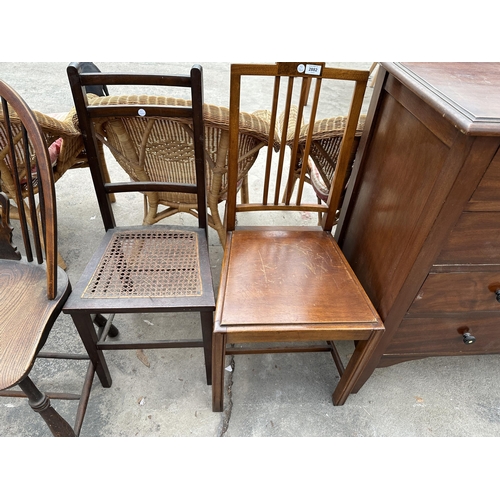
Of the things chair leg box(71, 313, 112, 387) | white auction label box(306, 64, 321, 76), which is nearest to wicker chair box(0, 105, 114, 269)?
chair leg box(71, 313, 112, 387)

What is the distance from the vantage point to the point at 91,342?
1326mm

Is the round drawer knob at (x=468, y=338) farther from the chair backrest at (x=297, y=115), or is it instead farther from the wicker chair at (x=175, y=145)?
the wicker chair at (x=175, y=145)

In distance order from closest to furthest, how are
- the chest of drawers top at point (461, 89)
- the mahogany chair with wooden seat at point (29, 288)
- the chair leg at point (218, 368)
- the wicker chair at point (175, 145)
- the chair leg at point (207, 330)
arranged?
1. the chest of drawers top at point (461, 89)
2. the mahogany chair with wooden seat at point (29, 288)
3. the chair leg at point (218, 368)
4. the chair leg at point (207, 330)
5. the wicker chair at point (175, 145)

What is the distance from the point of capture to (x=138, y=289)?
1.23 m

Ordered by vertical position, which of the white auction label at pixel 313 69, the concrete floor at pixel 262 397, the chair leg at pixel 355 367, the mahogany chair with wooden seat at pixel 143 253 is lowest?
the concrete floor at pixel 262 397

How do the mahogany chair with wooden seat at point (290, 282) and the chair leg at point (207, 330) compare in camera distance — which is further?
the chair leg at point (207, 330)

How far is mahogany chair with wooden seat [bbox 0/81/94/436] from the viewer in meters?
0.99

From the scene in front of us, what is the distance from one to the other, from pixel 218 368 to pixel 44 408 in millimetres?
583

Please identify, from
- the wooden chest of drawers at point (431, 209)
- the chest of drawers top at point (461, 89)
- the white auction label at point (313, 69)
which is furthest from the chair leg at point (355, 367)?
the white auction label at point (313, 69)

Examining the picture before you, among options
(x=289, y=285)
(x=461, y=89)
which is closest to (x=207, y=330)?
(x=289, y=285)

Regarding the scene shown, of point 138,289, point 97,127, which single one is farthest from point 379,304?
point 97,127

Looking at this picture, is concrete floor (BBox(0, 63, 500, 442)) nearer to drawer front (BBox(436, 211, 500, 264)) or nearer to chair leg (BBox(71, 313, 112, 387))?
chair leg (BBox(71, 313, 112, 387))

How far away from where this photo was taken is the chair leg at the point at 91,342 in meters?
1.23

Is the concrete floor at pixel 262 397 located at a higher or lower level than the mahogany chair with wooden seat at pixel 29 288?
lower
